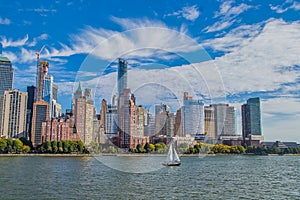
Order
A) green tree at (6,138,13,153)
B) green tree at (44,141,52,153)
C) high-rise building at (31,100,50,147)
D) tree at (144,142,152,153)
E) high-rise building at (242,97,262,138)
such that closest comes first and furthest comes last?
tree at (144,142,152,153), green tree at (6,138,13,153), green tree at (44,141,52,153), high-rise building at (31,100,50,147), high-rise building at (242,97,262,138)

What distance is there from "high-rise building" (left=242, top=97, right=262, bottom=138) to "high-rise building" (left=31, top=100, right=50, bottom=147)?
95698mm

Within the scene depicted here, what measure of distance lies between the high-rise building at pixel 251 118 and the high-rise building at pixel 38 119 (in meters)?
95.7

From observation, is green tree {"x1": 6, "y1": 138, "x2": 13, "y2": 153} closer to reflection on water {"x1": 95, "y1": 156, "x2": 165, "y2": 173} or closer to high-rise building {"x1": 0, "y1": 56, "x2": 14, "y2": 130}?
reflection on water {"x1": 95, "y1": 156, "x2": 165, "y2": 173}

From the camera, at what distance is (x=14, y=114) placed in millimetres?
158250

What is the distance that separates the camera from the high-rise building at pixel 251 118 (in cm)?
17312

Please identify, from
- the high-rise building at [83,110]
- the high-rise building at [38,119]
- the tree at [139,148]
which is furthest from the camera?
the high-rise building at [38,119]

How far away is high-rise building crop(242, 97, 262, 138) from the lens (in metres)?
173

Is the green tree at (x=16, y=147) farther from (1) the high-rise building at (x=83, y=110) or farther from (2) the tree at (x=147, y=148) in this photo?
(1) the high-rise building at (x=83, y=110)

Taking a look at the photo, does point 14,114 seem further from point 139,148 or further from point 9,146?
point 139,148

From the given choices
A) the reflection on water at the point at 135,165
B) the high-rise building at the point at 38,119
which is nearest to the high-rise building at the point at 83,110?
the reflection on water at the point at 135,165

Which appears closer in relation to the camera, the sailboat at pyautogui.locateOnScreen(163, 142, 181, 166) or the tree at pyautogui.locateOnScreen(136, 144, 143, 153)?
the sailboat at pyautogui.locateOnScreen(163, 142, 181, 166)

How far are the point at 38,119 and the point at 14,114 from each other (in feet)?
58.4

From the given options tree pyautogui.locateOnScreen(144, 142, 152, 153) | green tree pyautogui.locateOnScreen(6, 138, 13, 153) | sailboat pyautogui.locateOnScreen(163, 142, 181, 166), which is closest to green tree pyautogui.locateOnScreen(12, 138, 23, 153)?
green tree pyautogui.locateOnScreen(6, 138, 13, 153)

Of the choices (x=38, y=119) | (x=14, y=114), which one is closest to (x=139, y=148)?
(x=38, y=119)
